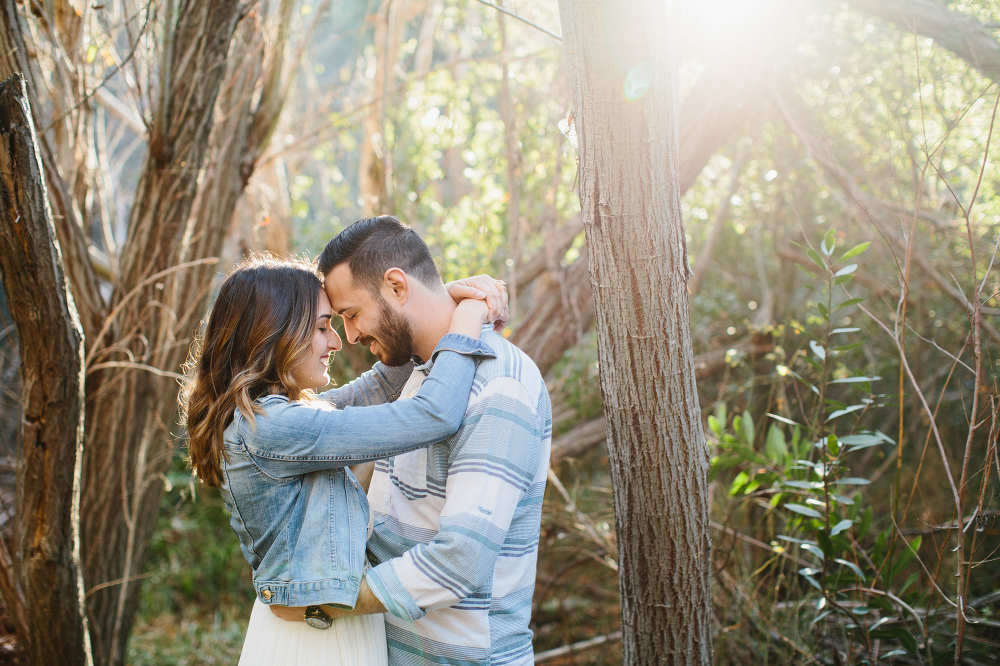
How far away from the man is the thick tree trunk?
83 centimetres

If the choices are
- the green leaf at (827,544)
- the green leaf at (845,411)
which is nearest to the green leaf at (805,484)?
the green leaf at (827,544)

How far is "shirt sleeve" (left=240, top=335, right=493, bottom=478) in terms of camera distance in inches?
50.3

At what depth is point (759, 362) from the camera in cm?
458

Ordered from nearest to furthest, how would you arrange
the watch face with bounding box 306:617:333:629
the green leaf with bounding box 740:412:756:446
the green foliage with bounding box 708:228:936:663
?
the watch face with bounding box 306:617:333:629
the green foliage with bounding box 708:228:936:663
the green leaf with bounding box 740:412:756:446

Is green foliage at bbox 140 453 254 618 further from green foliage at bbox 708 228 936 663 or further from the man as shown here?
green foliage at bbox 708 228 936 663

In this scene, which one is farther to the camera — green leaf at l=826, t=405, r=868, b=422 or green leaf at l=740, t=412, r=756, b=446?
green leaf at l=740, t=412, r=756, b=446

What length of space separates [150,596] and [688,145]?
505 centimetres

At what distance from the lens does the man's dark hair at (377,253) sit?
5.47ft

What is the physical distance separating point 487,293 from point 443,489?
516mm

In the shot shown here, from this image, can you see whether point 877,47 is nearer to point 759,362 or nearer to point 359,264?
point 759,362

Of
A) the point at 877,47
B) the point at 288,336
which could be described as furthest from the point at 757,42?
the point at 288,336

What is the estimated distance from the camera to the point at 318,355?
1.57 m

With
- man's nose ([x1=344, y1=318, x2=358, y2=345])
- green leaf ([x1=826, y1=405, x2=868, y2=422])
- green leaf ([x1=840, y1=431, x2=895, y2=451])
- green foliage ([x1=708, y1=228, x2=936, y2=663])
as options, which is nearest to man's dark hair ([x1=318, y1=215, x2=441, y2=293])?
man's nose ([x1=344, y1=318, x2=358, y2=345])

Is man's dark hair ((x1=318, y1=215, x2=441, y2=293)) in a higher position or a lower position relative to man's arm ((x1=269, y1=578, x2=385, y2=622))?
higher
